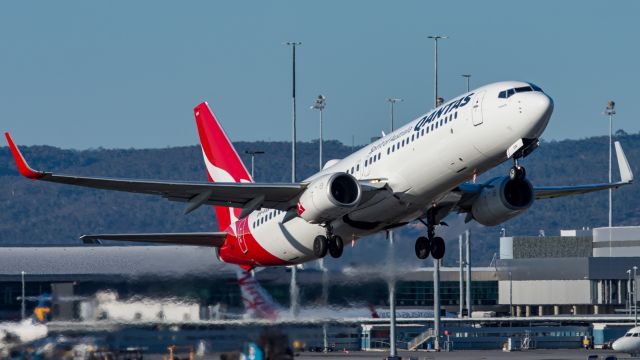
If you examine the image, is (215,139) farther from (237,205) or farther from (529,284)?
(529,284)

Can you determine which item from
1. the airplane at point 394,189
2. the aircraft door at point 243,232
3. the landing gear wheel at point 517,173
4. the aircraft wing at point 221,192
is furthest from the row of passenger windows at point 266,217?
the landing gear wheel at point 517,173

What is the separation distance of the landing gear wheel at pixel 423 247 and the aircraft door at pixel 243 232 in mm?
8014

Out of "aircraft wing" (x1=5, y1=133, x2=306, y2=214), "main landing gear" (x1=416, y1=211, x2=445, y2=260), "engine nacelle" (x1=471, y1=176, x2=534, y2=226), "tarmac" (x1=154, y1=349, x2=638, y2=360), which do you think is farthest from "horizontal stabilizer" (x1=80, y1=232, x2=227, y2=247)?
"tarmac" (x1=154, y1=349, x2=638, y2=360)

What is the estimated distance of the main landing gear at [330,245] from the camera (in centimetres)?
5703

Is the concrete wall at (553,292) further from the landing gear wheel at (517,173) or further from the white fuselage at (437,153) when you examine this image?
the landing gear wheel at (517,173)

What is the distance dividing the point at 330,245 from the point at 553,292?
368ft

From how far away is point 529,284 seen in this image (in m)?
166

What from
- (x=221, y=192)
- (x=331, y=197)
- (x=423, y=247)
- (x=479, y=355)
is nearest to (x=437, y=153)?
(x=331, y=197)

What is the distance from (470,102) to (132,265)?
17.6 metres

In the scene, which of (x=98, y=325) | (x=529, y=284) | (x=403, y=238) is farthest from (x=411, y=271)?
(x=529, y=284)

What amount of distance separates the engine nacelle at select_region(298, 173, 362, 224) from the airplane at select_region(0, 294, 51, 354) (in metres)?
11.2

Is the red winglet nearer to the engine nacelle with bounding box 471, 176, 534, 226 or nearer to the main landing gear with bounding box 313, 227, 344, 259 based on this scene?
the main landing gear with bounding box 313, 227, 344, 259

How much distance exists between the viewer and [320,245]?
57.2m

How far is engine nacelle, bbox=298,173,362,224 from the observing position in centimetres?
5450
